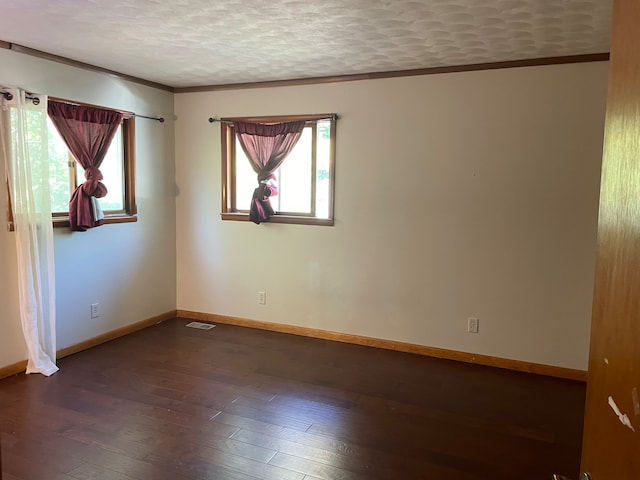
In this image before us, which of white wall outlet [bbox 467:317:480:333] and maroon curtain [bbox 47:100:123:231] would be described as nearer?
maroon curtain [bbox 47:100:123:231]

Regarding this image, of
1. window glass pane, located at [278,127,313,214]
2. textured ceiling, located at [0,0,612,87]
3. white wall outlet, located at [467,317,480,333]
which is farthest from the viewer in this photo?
window glass pane, located at [278,127,313,214]

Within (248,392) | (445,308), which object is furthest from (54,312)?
(445,308)

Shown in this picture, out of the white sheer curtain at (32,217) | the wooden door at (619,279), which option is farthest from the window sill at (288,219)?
the wooden door at (619,279)

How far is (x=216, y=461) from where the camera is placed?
93.3 inches

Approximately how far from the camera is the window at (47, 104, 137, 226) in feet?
12.0

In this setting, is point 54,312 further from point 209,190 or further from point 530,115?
point 530,115

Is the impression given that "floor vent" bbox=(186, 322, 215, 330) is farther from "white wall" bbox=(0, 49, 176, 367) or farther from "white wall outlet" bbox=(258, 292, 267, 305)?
"white wall outlet" bbox=(258, 292, 267, 305)

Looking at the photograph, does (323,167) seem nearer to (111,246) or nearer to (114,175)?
(114,175)

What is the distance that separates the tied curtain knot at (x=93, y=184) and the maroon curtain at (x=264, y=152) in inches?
50.1

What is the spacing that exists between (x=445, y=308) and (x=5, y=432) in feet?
10.2

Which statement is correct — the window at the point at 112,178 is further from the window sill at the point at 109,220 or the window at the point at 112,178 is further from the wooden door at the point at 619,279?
the wooden door at the point at 619,279

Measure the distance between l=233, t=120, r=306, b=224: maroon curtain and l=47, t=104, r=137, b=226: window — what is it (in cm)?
104

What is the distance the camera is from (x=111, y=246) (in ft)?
13.5

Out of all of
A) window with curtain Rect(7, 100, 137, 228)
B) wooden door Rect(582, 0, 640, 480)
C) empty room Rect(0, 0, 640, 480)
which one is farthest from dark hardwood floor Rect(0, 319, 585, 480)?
wooden door Rect(582, 0, 640, 480)
